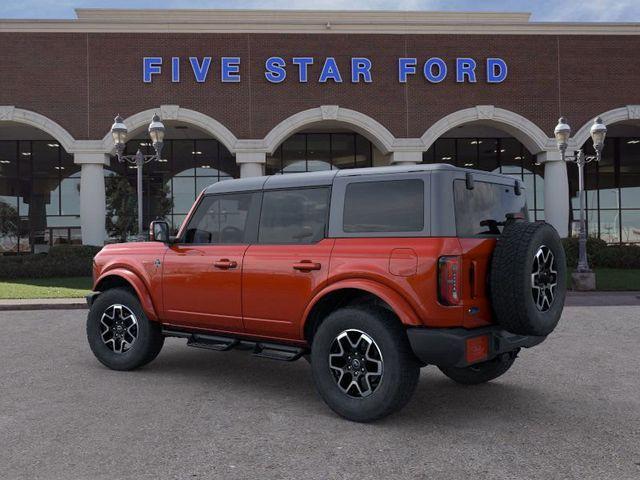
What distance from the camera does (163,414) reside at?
4.81 meters

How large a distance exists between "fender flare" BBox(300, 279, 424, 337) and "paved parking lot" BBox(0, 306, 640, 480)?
91 centimetres

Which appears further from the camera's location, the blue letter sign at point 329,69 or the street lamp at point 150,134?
the blue letter sign at point 329,69

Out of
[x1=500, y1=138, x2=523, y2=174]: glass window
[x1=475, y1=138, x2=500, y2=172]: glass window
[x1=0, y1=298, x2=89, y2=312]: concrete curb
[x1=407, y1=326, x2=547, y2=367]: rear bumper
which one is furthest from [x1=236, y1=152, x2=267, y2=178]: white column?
[x1=407, y1=326, x2=547, y2=367]: rear bumper

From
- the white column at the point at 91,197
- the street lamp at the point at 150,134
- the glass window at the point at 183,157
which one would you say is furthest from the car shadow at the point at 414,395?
the glass window at the point at 183,157

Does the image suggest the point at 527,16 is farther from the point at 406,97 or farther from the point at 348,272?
the point at 348,272

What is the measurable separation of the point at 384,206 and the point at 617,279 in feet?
52.2

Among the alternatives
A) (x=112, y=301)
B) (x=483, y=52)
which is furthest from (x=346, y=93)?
(x=112, y=301)

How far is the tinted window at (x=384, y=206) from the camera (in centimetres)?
451

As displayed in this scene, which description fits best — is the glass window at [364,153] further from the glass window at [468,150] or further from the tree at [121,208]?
the tree at [121,208]

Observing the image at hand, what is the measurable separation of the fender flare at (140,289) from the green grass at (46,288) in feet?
29.6

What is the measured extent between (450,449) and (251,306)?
7.46 feet

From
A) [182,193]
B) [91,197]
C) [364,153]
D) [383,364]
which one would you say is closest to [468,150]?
[364,153]

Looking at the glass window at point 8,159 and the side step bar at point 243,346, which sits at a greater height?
the glass window at point 8,159

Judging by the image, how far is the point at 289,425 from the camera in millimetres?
4516
